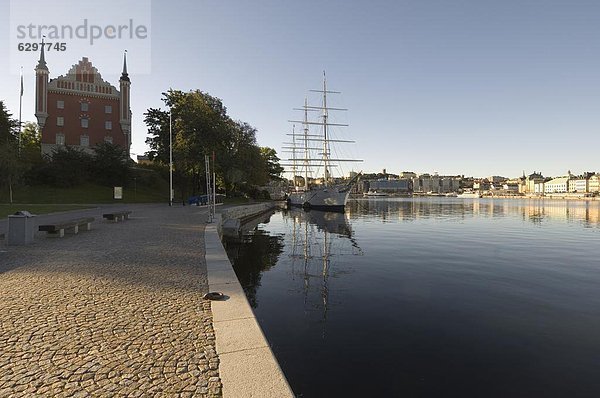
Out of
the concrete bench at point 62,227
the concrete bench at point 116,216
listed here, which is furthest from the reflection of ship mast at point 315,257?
the concrete bench at point 116,216

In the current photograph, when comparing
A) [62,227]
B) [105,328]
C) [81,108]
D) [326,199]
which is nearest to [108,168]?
[81,108]

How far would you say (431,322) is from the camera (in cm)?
813

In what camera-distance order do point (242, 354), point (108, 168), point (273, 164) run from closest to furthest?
point (242, 354), point (108, 168), point (273, 164)

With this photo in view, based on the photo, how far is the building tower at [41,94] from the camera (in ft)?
184

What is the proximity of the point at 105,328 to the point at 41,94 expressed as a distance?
2614 inches

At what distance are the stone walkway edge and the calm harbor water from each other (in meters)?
1.15

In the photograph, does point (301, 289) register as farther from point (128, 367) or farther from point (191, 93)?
point (191, 93)

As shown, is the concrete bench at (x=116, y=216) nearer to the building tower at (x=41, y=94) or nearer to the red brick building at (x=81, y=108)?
the red brick building at (x=81, y=108)

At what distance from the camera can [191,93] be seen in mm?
47969

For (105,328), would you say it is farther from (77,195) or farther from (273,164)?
(273,164)

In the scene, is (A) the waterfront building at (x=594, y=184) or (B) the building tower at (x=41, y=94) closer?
(B) the building tower at (x=41, y=94)

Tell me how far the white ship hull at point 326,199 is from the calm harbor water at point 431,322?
44.4m

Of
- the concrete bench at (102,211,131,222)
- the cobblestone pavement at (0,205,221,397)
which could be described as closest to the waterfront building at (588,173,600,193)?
the concrete bench at (102,211,131,222)

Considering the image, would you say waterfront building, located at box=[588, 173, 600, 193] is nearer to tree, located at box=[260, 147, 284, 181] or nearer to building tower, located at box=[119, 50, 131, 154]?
tree, located at box=[260, 147, 284, 181]
